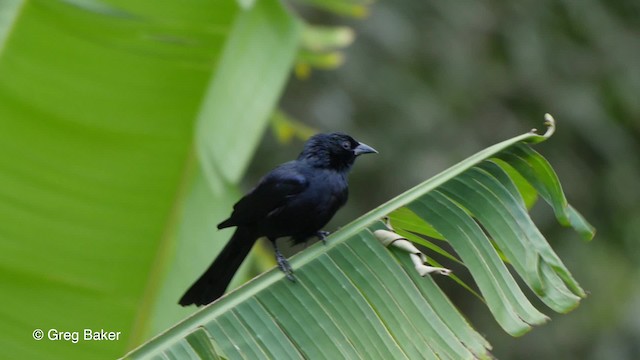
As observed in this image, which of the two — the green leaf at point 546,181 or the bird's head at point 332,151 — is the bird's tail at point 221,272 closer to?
the bird's head at point 332,151

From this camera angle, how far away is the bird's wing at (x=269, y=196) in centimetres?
329

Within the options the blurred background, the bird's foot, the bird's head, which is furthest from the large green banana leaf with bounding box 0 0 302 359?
the blurred background

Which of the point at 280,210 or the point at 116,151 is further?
the point at 116,151

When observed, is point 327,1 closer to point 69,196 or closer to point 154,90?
point 154,90

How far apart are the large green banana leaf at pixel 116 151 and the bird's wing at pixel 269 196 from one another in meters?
0.24

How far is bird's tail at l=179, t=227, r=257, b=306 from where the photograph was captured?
3.16 m

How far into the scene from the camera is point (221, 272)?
3.26 metres

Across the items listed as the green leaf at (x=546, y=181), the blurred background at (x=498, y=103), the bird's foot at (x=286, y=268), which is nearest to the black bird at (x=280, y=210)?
the bird's foot at (x=286, y=268)

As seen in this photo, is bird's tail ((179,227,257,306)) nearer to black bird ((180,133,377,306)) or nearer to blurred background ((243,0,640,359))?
black bird ((180,133,377,306))

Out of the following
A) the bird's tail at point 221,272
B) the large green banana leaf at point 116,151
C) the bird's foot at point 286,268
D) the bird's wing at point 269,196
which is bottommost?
the bird's foot at point 286,268

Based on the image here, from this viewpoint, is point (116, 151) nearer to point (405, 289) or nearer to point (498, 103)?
point (405, 289)

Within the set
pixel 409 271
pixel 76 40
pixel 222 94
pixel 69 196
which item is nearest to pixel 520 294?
pixel 409 271

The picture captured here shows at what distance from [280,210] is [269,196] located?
0.22 ft

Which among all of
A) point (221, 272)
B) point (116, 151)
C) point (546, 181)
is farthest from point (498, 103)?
point (546, 181)
